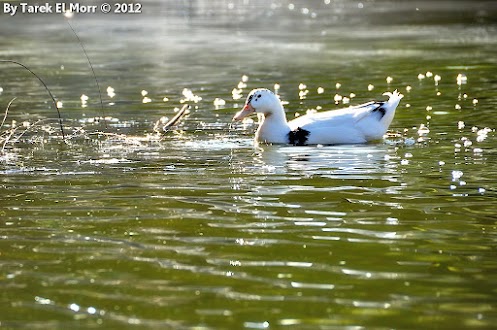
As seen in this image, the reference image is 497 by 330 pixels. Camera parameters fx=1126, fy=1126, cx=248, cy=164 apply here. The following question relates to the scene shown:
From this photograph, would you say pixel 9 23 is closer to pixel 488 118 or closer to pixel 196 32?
pixel 196 32

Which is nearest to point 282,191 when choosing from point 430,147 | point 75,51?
point 430,147

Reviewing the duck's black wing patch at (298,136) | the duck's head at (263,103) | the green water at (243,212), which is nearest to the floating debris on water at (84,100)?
the green water at (243,212)

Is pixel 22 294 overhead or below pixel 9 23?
below

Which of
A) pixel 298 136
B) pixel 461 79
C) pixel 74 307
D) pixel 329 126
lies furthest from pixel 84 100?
pixel 74 307

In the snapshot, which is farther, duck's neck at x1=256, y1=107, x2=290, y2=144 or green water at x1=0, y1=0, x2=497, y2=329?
duck's neck at x1=256, y1=107, x2=290, y2=144

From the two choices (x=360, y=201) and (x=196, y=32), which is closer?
(x=360, y=201)

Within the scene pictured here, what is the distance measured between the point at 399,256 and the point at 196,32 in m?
33.2

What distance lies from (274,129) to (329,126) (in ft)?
2.81

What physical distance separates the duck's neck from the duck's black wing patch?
0.08 meters

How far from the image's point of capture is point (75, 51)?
34000mm

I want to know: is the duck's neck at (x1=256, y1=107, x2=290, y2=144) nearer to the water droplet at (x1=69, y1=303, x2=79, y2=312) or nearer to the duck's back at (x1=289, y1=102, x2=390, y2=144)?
the duck's back at (x1=289, y1=102, x2=390, y2=144)

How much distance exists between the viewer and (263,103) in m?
16.0

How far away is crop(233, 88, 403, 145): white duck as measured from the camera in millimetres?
15172

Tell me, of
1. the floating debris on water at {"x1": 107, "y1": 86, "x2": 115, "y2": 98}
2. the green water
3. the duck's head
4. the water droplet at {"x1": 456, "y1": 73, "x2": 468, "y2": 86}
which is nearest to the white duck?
the duck's head
